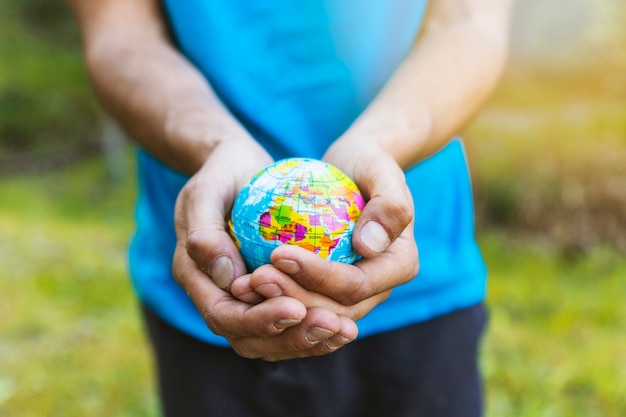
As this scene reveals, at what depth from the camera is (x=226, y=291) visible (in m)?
1.52

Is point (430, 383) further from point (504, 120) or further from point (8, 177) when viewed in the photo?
point (8, 177)

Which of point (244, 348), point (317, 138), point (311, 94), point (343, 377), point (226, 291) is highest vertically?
point (311, 94)

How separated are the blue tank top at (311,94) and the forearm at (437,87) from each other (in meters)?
0.09

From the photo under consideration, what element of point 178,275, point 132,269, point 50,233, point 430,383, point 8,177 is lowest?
point 8,177

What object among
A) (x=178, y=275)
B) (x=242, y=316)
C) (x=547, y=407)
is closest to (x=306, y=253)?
(x=242, y=316)

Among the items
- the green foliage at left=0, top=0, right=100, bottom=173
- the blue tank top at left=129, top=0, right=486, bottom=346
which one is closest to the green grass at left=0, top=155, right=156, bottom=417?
the blue tank top at left=129, top=0, right=486, bottom=346

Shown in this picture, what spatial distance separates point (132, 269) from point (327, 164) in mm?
744

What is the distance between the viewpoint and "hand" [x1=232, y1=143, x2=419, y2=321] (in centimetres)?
141

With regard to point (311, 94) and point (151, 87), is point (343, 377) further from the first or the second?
point (151, 87)

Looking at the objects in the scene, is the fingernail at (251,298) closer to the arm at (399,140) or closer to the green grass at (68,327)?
the arm at (399,140)

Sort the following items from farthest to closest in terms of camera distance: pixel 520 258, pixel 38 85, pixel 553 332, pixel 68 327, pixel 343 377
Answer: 1. pixel 38 85
2. pixel 520 258
3. pixel 553 332
4. pixel 68 327
5. pixel 343 377

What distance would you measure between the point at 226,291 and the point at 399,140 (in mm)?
589

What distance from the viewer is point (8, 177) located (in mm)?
12680

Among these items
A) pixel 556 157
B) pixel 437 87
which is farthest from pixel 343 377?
pixel 556 157
